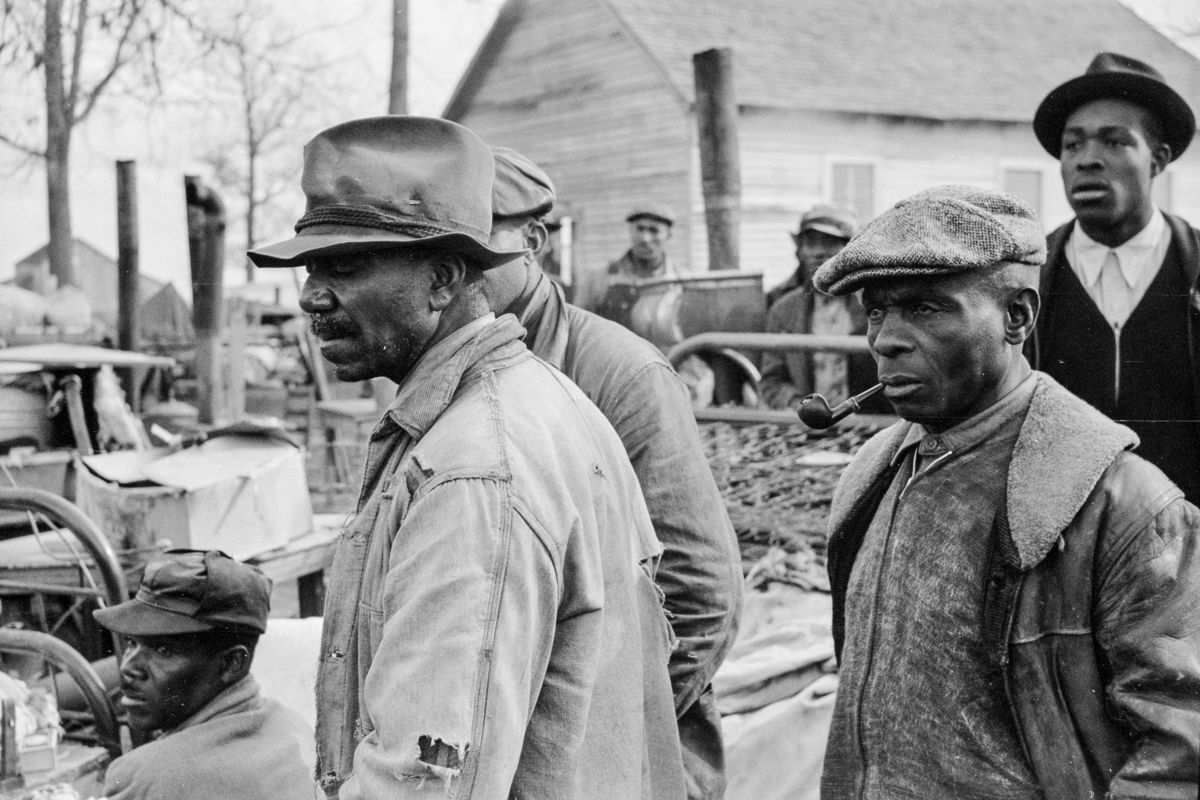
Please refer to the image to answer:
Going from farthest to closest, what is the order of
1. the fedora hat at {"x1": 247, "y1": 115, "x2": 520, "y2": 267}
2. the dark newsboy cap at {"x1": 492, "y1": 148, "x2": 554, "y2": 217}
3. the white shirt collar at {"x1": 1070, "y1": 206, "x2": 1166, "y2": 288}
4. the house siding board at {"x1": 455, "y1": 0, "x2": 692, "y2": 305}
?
1. the house siding board at {"x1": 455, "y1": 0, "x2": 692, "y2": 305}
2. the white shirt collar at {"x1": 1070, "y1": 206, "x2": 1166, "y2": 288}
3. the dark newsboy cap at {"x1": 492, "y1": 148, "x2": 554, "y2": 217}
4. the fedora hat at {"x1": 247, "y1": 115, "x2": 520, "y2": 267}

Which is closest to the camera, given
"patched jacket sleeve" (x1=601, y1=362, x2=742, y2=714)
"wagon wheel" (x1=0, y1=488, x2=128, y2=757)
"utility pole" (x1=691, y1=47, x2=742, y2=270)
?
"patched jacket sleeve" (x1=601, y1=362, x2=742, y2=714)

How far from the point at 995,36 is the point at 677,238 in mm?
10022

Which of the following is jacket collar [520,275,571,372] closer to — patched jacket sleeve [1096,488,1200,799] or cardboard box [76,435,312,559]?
patched jacket sleeve [1096,488,1200,799]

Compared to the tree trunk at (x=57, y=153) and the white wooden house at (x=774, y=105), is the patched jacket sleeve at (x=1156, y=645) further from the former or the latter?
the white wooden house at (x=774, y=105)

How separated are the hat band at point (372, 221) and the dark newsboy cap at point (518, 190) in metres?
1.16

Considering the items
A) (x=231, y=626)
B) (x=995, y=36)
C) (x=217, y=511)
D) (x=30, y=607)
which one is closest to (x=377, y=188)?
(x=231, y=626)

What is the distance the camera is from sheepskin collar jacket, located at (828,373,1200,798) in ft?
6.43

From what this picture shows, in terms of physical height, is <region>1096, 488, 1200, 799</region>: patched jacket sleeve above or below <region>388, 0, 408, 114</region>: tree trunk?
below

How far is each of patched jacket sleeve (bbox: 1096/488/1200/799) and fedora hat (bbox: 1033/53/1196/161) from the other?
1.70m

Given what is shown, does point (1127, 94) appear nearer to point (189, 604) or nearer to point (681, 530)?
point (681, 530)

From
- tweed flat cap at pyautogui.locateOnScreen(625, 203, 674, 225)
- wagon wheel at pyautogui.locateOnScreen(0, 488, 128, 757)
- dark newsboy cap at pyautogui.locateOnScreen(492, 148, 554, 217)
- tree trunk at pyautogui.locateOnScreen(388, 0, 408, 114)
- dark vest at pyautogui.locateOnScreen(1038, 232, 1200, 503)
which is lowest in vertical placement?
wagon wheel at pyautogui.locateOnScreen(0, 488, 128, 757)

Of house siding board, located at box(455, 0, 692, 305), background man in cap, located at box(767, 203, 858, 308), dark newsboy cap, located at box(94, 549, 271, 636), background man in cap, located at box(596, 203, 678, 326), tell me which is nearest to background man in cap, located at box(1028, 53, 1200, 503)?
dark newsboy cap, located at box(94, 549, 271, 636)

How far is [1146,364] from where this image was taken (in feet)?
11.4

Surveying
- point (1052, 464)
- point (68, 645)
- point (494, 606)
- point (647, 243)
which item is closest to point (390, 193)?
point (494, 606)
